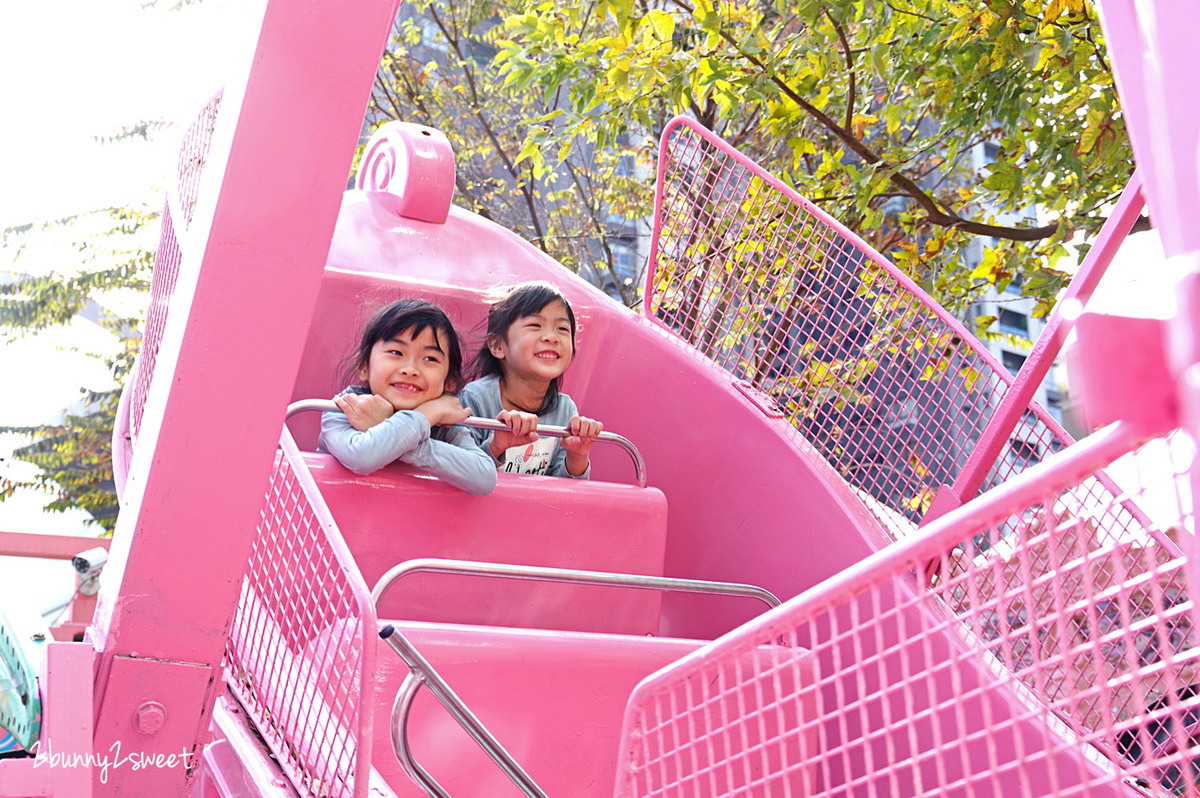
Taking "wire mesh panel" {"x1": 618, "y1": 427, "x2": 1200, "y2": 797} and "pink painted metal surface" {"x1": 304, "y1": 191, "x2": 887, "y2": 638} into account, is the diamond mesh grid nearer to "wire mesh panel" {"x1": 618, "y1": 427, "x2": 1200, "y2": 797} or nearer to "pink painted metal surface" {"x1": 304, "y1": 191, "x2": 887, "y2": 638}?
"pink painted metal surface" {"x1": 304, "y1": 191, "x2": 887, "y2": 638}

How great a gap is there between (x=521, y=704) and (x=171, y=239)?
1.37m

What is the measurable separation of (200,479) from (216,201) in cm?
33

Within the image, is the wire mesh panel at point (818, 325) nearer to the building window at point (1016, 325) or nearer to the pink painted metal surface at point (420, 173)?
the pink painted metal surface at point (420, 173)

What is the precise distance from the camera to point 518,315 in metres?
2.82

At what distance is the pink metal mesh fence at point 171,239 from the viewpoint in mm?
2193

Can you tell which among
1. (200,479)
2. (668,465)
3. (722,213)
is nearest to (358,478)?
(200,479)

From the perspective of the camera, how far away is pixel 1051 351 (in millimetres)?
2189

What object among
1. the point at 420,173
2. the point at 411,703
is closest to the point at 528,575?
the point at 411,703

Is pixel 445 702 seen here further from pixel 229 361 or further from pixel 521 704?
pixel 229 361

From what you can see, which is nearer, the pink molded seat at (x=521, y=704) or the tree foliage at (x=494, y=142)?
the pink molded seat at (x=521, y=704)

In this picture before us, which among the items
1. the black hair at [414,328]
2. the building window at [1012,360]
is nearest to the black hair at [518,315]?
the black hair at [414,328]

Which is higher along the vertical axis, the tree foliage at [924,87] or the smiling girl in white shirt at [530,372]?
the tree foliage at [924,87]

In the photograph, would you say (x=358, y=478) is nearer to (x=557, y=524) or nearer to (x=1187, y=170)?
(x=557, y=524)

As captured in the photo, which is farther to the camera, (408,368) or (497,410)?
(497,410)
